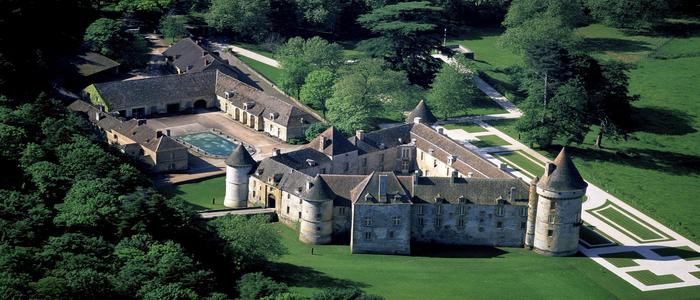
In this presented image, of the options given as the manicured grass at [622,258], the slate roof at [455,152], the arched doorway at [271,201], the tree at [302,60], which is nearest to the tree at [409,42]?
the tree at [302,60]

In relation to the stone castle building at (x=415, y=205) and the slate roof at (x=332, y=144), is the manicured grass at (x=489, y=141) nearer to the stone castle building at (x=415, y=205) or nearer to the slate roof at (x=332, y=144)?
the slate roof at (x=332, y=144)

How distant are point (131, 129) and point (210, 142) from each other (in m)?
11.3

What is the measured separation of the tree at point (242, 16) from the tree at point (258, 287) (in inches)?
3681

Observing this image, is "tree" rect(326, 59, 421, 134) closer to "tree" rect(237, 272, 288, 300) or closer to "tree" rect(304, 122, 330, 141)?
"tree" rect(304, 122, 330, 141)

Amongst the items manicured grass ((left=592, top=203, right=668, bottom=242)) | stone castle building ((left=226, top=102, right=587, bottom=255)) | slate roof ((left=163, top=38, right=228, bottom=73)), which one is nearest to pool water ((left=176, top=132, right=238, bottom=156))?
slate roof ((left=163, top=38, right=228, bottom=73))

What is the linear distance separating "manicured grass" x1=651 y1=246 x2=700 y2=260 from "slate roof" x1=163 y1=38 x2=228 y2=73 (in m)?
73.6

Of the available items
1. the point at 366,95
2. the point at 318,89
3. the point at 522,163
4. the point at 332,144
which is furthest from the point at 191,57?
the point at 522,163

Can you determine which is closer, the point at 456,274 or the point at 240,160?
the point at 456,274

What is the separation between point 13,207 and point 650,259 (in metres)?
65.9

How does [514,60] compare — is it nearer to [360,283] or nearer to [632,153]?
[632,153]

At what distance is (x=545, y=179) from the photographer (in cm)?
12644

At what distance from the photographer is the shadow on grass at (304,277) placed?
4584 inches

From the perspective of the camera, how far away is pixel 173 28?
19138 centimetres

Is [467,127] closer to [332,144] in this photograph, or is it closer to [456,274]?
[332,144]
